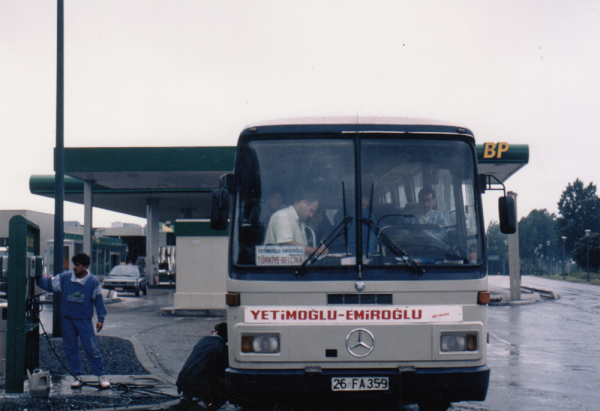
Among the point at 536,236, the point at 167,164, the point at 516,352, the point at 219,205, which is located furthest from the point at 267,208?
the point at 536,236

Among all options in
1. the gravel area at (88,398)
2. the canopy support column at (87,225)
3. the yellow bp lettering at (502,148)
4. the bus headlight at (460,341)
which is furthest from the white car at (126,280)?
the bus headlight at (460,341)

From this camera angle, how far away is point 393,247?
18.9ft

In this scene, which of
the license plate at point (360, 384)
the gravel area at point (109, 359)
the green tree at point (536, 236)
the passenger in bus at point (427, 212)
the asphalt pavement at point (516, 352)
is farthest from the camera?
the green tree at point (536, 236)

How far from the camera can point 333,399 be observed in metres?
5.65

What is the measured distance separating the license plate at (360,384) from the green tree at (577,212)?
120 meters

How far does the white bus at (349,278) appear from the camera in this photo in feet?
18.6

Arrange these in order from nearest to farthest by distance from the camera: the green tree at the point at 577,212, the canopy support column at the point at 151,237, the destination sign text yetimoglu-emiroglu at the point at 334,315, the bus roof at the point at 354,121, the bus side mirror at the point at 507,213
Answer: the destination sign text yetimoglu-emiroglu at the point at 334,315 → the bus roof at the point at 354,121 → the bus side mirror at the point at 507,213 → the canopy support column at the point at 151,237 → the green tree at the point at 577,212

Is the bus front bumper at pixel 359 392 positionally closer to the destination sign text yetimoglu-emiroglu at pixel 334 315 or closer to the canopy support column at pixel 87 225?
the destination sign text yetimoglu-emiroglu at pixel 334 315

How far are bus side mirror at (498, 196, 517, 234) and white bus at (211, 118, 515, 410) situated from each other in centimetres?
32

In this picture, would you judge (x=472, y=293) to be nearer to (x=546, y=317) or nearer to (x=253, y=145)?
(x=253, y=145)

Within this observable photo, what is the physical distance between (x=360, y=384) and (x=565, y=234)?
12371 cm

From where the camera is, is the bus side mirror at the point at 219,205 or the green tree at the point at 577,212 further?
the green tree at the point at 577,212

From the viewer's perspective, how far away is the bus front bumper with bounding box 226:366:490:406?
562 cm

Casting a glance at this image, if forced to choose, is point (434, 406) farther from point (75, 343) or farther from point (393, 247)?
point (75, 343)
